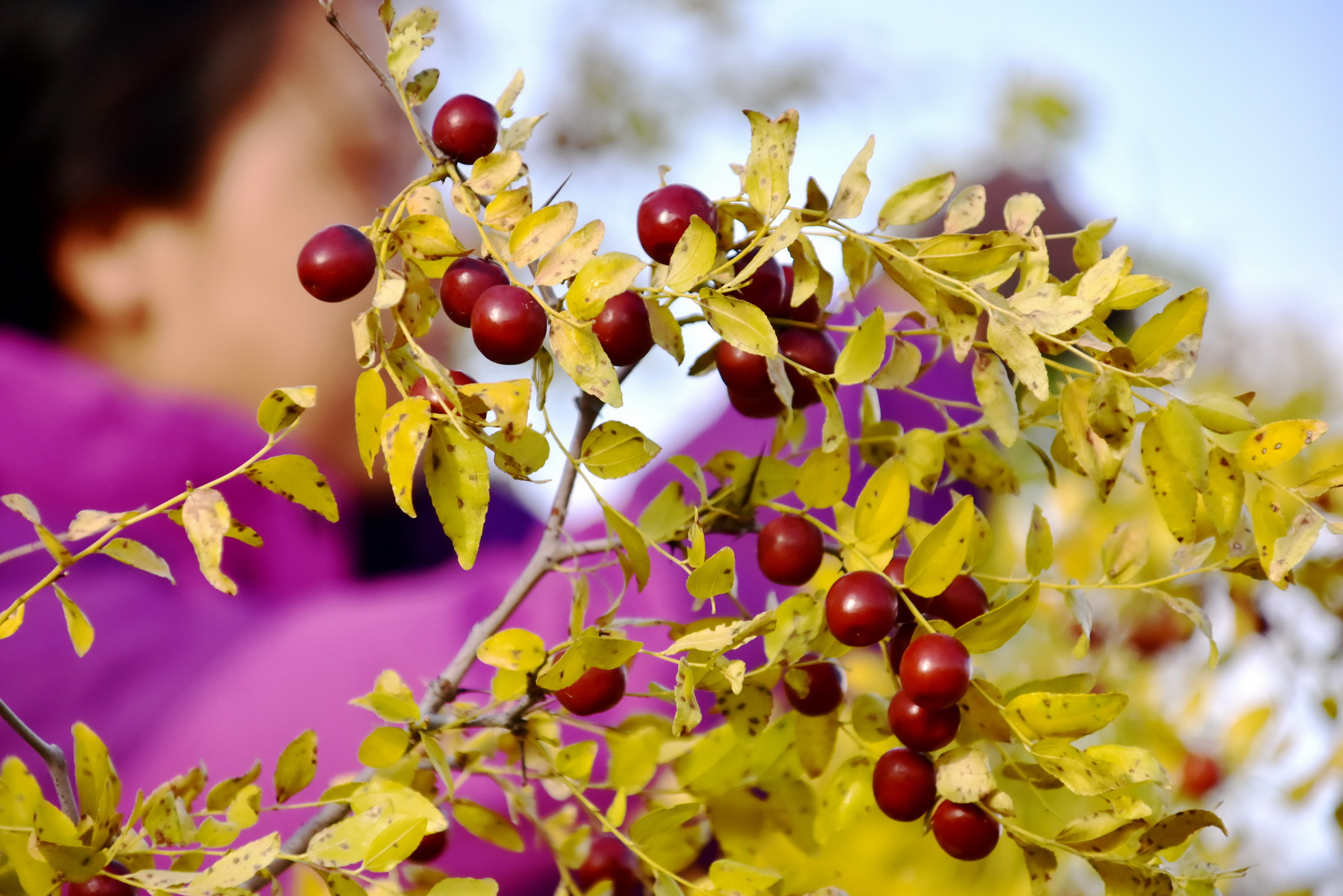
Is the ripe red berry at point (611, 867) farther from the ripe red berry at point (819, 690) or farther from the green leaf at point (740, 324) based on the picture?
the green leaf at point (740, 324)

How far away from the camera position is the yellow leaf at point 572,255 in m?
0.24

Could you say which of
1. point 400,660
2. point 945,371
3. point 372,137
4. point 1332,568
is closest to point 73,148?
point 372,137

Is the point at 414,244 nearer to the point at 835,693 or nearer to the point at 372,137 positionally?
the point at 835,693

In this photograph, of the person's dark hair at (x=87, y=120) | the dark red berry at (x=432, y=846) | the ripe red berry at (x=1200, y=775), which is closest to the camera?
the dark red berry at (x=432, y=846)

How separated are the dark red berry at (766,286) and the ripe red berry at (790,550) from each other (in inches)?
2.5

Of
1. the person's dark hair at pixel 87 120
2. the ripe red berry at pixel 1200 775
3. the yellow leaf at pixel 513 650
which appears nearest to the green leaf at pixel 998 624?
the yellow leaf at pixel 513 650

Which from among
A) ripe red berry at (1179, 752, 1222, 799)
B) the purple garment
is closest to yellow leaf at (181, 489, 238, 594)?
the purple garment

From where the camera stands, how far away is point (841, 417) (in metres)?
0.27

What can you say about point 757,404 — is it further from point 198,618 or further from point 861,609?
point 198,618

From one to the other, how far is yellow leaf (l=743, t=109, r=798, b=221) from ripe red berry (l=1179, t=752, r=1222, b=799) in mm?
745

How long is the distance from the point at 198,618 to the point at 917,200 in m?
0.96

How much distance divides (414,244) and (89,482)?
3.48 ft

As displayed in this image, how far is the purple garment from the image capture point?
81 cm

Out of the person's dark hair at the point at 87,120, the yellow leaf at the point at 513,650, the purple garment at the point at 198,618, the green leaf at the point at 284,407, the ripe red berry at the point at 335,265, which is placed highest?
the person's dark hair at the point at 87,120
